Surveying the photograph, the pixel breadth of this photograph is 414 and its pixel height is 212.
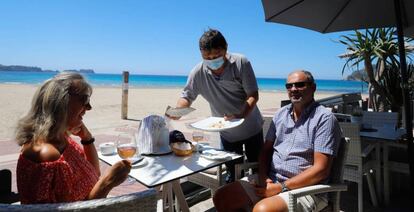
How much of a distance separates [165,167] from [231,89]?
1.07 m

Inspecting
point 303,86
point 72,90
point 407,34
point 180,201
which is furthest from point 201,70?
point 407,34

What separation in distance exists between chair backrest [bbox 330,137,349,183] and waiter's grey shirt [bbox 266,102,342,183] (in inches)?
3.9

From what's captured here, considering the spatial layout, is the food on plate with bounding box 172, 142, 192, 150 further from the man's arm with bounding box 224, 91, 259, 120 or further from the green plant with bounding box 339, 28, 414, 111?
the green plant with bounding box 339, 28, 414, 111

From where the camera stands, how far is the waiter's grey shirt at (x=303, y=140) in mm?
2225

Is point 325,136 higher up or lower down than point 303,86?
lower down

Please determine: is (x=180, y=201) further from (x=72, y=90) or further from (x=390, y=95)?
(x=390, y=95)

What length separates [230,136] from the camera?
2.94m

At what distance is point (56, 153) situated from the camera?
1.40 meters

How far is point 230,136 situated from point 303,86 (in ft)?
2.83

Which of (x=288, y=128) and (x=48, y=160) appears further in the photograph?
(x=288, y=128)

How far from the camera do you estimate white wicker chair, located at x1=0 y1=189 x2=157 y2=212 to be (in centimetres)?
98

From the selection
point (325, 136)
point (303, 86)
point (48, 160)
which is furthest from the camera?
point (303, 86)

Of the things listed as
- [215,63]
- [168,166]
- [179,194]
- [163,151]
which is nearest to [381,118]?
[215,63]

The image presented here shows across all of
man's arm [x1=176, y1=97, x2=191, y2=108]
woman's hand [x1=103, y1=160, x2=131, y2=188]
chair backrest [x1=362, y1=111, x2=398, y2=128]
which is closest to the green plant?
chair backrest [x1=362, y1=111, x2=398, y2=128]
